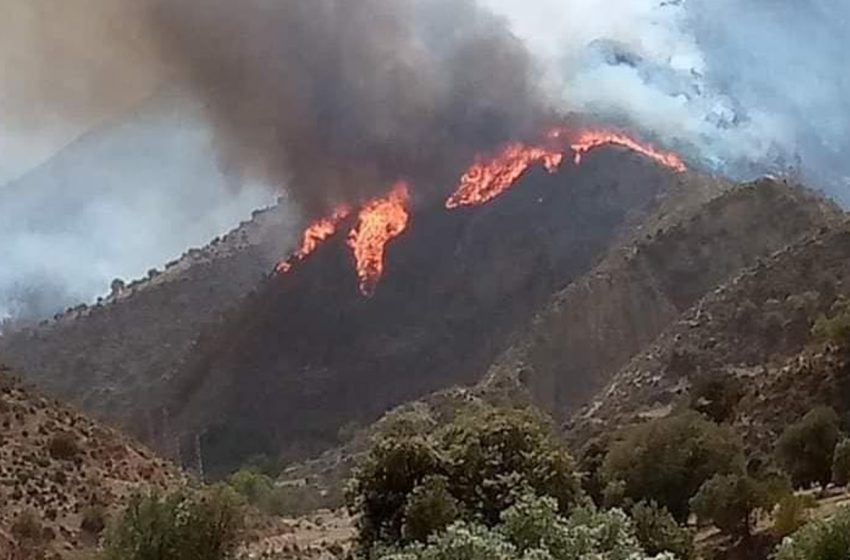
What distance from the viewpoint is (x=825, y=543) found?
76.8 feet

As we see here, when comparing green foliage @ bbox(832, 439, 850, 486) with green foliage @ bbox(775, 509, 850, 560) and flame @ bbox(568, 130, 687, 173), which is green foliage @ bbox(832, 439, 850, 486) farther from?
flame @ bbox(568, 130, 687, 173)

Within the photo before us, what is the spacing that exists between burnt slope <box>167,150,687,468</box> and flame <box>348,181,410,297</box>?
39.1 inches

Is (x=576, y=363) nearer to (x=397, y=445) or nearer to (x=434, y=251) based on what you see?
(x=434, y=251)

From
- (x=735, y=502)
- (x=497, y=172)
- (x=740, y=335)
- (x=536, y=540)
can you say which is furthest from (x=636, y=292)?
(x=536, y=540)

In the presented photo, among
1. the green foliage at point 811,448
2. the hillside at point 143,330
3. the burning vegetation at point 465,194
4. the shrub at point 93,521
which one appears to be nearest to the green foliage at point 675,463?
the green foliage at point 811,448

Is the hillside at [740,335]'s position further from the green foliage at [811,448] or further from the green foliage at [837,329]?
the green foliage at [811,448]

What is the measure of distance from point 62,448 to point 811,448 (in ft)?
83.7

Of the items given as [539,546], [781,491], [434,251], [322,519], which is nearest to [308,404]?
[434,251]

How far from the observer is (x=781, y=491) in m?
36.3

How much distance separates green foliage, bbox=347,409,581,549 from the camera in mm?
31016

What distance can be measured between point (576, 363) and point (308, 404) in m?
29.3

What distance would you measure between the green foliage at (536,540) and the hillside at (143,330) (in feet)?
307

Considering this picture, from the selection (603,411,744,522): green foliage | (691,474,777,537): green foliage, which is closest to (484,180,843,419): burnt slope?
(603,411,744,522): green foliage

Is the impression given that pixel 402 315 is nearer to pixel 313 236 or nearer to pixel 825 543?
pixel 313 236
